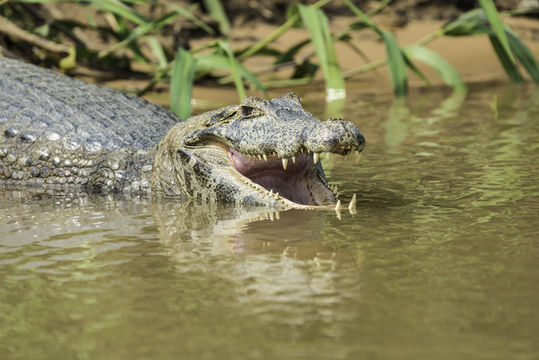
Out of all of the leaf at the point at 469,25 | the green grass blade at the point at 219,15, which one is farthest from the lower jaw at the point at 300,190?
the green grass blade at the point at 219,15

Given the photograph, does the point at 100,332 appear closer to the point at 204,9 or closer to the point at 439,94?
the point at 439,94

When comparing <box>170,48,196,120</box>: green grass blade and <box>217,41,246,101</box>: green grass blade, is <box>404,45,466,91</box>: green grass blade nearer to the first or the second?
<box>217,41,246,101</box>: green grass blade

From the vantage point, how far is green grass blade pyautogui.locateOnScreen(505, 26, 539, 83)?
7090 millimetres

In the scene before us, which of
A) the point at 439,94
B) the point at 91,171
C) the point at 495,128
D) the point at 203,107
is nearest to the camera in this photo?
the point at 91,171

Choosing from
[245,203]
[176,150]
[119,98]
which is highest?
[119,98]

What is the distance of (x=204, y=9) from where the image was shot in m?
11.7

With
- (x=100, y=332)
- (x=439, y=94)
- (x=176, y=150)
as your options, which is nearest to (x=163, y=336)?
(x=100, y=332)

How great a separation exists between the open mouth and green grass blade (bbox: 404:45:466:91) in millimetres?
3137

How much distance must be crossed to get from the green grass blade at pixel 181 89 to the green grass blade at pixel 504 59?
278 cm

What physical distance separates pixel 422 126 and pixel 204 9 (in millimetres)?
6002

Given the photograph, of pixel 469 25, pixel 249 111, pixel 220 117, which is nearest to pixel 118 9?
pixel 220 117

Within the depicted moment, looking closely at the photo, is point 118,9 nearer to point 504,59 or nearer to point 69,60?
point 69,60

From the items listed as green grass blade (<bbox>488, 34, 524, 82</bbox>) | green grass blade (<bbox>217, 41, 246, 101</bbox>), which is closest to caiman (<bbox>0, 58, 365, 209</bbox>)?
green grass blade (<bbox>217, 41, 246, 101</bbox>)

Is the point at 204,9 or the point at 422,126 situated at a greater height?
the point at 204,9
